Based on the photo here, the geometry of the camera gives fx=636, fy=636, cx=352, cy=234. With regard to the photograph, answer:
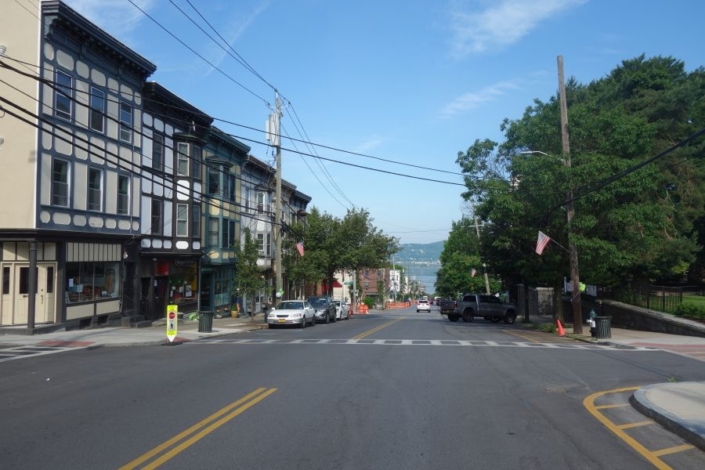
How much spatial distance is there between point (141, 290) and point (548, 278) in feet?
66.2

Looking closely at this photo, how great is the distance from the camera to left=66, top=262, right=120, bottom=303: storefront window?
83.9 feet

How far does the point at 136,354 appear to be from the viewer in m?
18.2

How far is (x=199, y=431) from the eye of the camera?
8258mm

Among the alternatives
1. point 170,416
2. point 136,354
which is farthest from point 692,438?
point 136,354

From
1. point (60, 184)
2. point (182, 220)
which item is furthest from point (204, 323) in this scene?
point (182, 220)

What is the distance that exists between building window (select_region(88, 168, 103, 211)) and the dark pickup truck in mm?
25821

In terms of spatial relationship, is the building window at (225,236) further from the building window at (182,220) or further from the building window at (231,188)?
the building window at (182,220)

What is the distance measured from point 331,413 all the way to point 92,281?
20.7m

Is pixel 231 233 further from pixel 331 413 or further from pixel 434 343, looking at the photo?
pixel 331 413

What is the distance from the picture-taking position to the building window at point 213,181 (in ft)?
124

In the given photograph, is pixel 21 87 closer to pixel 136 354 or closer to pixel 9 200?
pixel 9 200

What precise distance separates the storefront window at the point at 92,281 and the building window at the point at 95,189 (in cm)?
250

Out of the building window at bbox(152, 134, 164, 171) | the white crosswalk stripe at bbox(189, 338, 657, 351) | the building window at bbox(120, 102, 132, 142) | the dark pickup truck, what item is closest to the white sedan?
the white crosswalk stripe at bbox(189, 338, 657, 351)

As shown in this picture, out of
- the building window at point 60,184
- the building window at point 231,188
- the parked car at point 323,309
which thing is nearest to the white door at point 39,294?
the building window at point 60,184
